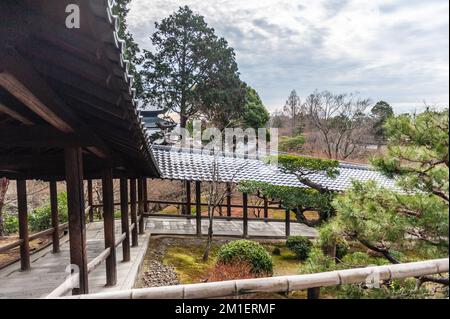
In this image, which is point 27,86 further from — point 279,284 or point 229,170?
point 229,170

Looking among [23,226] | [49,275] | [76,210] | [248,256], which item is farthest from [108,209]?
[248,256]

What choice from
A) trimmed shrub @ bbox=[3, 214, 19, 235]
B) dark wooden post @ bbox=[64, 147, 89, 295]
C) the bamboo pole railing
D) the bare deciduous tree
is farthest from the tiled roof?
the bare deciduous tree

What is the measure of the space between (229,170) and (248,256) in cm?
443


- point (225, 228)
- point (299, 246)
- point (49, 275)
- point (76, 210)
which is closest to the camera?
point (76, 210)

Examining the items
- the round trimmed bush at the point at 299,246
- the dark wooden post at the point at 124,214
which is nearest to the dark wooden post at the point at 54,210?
the dark wooden post at the point at 124,214

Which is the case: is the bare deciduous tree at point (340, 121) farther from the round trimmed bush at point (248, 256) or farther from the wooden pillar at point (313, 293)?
the wooden pillar at point (313, 293)

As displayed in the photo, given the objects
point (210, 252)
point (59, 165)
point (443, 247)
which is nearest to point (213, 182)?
point (210, 252)

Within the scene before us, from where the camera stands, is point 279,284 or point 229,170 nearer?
point 279,284

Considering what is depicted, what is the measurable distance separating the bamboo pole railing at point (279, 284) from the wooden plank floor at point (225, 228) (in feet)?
30.2

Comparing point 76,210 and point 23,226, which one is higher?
point 76,210

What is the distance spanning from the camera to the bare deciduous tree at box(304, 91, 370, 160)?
71.3ft

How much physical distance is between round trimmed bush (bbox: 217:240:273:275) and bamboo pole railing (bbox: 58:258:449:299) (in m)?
5.37

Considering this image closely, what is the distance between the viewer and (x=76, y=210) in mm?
3260
